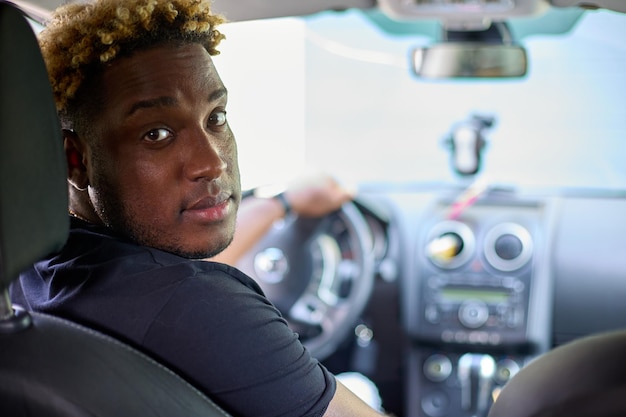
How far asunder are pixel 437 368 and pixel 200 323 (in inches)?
117

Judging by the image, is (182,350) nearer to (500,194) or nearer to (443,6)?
(443,6)

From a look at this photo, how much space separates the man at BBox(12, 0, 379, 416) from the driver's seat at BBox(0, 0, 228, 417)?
0.16 m

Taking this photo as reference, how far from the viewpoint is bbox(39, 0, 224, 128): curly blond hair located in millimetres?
1711

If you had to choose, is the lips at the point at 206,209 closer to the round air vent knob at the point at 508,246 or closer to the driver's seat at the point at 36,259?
the driver's seat at the point at 36,259

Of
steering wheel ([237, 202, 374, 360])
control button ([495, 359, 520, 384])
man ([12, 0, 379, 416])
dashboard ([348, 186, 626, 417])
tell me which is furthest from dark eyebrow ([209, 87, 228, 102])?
control button ([495, 359, 520, 384])

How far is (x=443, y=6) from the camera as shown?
7.87 ft

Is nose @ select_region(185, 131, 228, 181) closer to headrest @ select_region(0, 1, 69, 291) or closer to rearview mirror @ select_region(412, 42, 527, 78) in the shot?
headrest @ select_region(0, 1, 69, 291)

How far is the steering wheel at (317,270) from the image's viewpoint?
418 cm

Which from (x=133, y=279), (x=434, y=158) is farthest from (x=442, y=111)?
(x=133, y=279)

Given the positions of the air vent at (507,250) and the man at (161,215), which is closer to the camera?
the man at (161,215)

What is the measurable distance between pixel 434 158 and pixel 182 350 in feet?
16.6

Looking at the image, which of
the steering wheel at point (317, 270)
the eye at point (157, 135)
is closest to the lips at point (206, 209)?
the eye at point (157, 135)

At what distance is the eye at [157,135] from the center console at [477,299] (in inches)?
103

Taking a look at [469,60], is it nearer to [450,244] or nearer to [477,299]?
[450,244]
